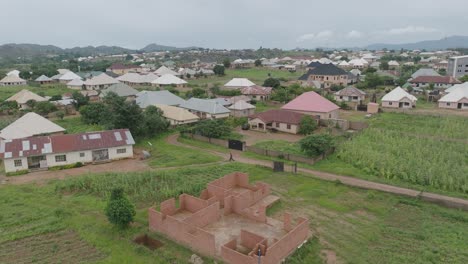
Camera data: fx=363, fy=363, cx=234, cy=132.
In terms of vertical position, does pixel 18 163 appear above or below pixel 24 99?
below

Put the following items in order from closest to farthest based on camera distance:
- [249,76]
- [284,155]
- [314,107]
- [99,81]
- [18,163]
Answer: [18,163]
[284,155]
[314,107]
[99,81]
[249,76]

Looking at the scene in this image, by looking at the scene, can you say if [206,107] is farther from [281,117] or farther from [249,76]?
[249,76]

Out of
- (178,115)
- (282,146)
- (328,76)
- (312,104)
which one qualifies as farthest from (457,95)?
(178,115)

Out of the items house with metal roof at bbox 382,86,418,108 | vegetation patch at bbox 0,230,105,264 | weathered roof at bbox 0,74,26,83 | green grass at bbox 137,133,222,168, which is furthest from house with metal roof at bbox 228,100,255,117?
weathered roof at bbox 0,74,26,83

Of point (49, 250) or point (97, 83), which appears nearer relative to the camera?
point (49, 250)

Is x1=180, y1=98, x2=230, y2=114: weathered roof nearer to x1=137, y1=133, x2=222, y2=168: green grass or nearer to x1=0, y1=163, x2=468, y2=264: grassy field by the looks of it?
x1=137, y1=133, x2=222, y2=168: green grass

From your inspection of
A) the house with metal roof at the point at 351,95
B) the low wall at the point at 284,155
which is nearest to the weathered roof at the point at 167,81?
the house with metal roof at the point at 351,95

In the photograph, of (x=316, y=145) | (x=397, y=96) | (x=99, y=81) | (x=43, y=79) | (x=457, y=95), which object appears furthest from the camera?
(x=43, y=79)
